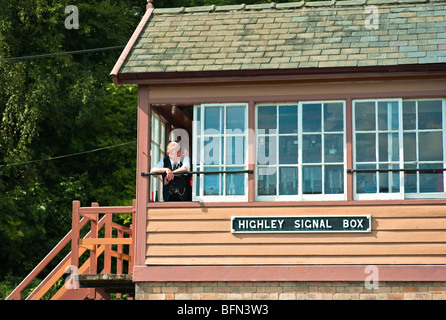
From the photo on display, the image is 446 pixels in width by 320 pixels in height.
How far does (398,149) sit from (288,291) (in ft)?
8.85

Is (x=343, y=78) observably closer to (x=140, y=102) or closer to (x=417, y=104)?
(x=417, y=104)

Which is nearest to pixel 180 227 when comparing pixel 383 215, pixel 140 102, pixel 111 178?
pixel 140 102

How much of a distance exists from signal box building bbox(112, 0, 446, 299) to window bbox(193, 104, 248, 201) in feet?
0.06

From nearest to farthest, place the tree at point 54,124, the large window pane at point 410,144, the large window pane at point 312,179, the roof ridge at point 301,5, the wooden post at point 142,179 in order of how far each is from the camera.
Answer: the large window pane at point 410,144
the large window pane at point 312,179
the wooden post at point 142,179
the roof ridge at point 301,5
the tree at point 54,124

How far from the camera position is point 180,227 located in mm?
14055

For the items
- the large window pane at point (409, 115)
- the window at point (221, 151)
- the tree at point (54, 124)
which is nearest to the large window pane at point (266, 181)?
the window at point (221, 151)

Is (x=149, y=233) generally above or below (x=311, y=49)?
below

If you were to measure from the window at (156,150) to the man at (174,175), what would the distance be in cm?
26

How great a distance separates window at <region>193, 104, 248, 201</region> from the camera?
1414 cm

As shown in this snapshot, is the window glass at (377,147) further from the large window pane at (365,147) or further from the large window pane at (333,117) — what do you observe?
the large window pane at (333,117)

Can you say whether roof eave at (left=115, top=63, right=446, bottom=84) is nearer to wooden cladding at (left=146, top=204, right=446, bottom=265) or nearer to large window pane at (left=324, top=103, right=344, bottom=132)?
large window pane at (left=324, top=103, right=344, bottom=132)

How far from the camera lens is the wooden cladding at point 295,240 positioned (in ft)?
44.3

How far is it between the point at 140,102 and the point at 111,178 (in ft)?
41.3

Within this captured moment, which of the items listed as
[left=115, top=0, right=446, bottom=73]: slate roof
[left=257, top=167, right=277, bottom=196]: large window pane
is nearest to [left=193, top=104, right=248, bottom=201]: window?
[left=257, top=167, right=277, bottom=196]: large window pane
